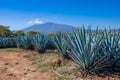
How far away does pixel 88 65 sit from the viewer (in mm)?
6539

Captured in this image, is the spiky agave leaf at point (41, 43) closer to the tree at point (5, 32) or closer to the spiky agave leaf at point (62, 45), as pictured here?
the spiky agave leaf at point (62, 45)

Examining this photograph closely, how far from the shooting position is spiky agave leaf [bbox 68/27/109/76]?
6.41 metres

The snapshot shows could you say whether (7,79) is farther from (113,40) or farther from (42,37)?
(42,37)

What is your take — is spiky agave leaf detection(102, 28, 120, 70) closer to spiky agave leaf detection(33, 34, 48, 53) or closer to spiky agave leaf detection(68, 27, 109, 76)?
spiky agave leaf detection(68, 27, 109, 76)

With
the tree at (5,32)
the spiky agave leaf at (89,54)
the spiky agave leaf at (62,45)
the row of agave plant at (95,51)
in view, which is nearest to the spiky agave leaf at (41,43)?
the spiky agave leaf at (62,45)

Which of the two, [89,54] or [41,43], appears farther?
[41,43]

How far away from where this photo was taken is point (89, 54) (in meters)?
6.48

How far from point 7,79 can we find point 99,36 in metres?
3.33

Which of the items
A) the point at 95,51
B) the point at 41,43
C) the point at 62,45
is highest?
the point at 95,51

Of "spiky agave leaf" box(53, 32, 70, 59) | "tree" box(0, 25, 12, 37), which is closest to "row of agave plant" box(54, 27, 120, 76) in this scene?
"spiky agave leaf" box(53, 32, 70, 59)

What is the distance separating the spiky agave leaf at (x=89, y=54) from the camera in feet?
21.0

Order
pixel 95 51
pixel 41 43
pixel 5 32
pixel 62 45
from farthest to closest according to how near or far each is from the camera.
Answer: pixel 5 32, pixel 41 43, pixel 62 45, pixel 95 51

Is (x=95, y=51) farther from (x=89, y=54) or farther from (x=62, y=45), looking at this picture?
(x=62, y=45)

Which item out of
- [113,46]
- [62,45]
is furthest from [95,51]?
[62,45]
